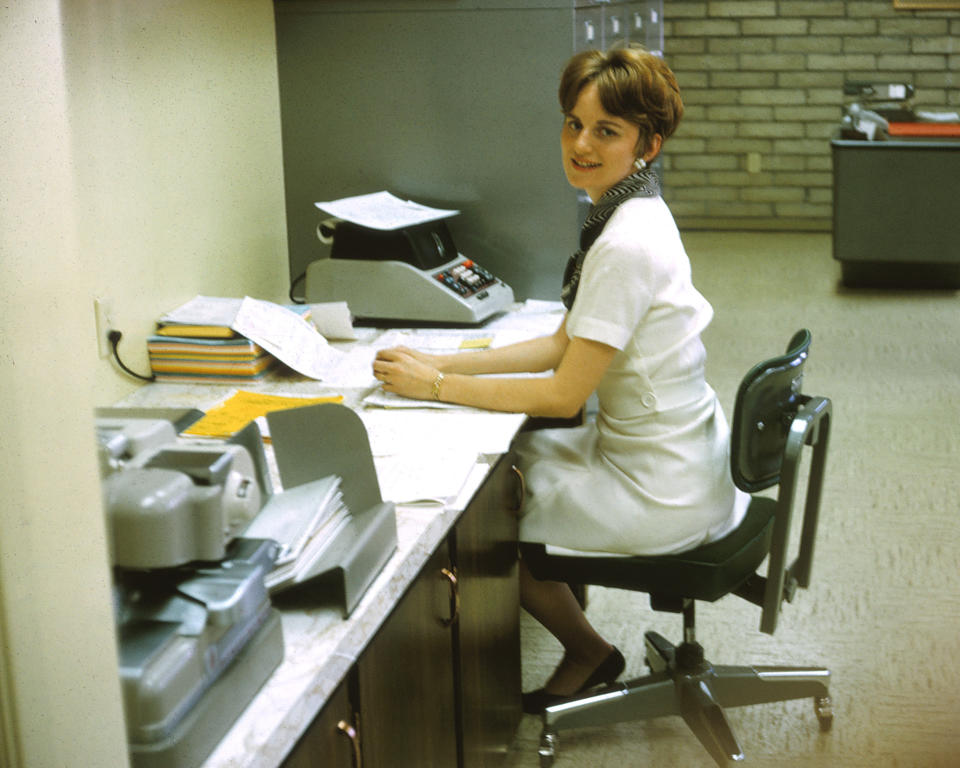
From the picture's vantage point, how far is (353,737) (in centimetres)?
126

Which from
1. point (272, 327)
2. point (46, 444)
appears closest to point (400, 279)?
point (272, 327)

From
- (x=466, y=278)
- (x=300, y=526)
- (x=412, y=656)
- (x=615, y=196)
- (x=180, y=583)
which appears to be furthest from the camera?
(x=466, y=278)

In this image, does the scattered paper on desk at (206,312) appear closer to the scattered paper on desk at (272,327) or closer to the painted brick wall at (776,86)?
the scattered paper on desk at (272,327)

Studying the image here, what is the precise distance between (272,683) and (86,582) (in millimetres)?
384

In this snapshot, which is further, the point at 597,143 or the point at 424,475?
the point at 597,143

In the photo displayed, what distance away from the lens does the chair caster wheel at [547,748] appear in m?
2.14

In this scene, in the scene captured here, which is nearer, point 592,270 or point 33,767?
point 33,767

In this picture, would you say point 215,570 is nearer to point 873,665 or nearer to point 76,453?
point 76,453

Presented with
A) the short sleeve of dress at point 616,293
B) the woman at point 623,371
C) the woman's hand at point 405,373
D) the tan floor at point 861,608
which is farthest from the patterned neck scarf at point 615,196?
the tan floor at point 861,608

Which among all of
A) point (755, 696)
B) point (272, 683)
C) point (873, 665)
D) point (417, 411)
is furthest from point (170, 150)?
point (873, 665)

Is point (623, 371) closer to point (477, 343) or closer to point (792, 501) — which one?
point (792, 501)

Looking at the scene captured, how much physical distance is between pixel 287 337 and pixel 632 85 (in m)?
Answer: 0.79

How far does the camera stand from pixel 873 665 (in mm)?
2504

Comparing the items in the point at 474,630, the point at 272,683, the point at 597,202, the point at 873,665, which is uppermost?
the point at 597,202
